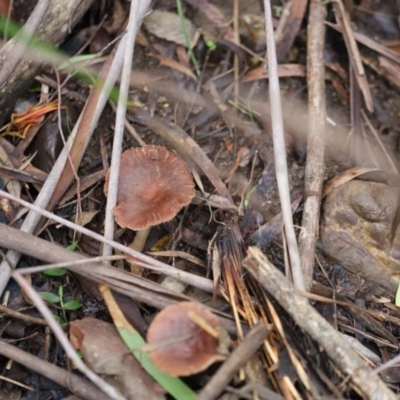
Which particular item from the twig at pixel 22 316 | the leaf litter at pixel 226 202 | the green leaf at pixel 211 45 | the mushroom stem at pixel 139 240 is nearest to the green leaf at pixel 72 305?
the leaf litter at pixel 226 202

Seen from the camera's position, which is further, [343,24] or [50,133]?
[343,24]

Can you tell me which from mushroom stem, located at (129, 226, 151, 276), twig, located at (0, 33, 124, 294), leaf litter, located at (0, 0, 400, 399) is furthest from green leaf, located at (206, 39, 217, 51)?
mushroom stem, located at (129, 226, 151, 276)

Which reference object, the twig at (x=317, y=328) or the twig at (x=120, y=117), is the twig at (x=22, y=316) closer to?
the twig at (x=120, y=117)

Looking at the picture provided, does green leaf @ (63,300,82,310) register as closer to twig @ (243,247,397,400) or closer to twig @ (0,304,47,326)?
twig @ (0,304,47,326)

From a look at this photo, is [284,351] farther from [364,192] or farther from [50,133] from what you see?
[50,133]

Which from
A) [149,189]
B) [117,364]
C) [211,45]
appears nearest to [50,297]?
[117,364]

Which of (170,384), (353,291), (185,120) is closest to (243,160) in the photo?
(185,120)

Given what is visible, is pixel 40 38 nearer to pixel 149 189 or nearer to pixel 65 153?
pixel 65 153
